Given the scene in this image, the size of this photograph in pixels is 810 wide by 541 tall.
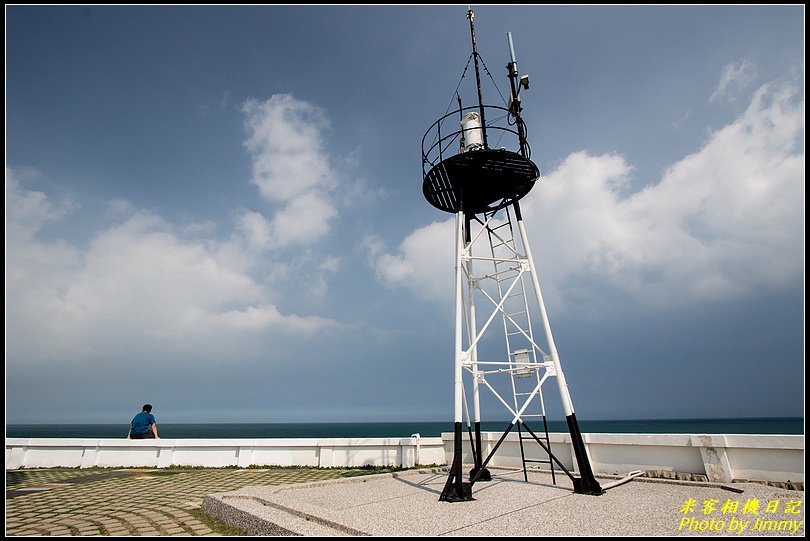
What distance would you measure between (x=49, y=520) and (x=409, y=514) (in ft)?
19.1

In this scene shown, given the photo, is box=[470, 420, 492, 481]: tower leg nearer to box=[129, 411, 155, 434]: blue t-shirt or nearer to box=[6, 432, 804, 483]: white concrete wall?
box=[6, 432, 804, 483]: white concrete wall

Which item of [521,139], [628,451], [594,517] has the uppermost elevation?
[521,139]

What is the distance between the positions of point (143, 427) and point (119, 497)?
6350 mm

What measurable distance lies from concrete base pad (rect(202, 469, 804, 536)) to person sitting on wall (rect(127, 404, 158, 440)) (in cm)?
830

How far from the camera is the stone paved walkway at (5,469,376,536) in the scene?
6.67 m

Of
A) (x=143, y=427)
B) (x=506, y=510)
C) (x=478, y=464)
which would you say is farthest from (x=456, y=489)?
(x=143, y=427)

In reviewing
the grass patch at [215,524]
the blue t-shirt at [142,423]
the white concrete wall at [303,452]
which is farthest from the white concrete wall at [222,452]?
the grass patch at [215,524]

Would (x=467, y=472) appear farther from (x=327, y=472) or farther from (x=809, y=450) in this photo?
(x=809, y=450)

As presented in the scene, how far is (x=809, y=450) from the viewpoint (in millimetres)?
6695

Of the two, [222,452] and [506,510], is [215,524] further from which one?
[222,452]

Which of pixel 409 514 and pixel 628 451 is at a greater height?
pixel 628 451

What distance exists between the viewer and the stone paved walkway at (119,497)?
263 inches

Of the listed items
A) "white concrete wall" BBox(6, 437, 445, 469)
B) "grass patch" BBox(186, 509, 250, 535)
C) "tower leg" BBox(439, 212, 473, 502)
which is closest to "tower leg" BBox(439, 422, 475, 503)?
"tower leg" BBox(439, 212, 473, 502)

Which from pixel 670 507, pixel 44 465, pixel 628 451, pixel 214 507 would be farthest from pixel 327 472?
pixel 44 465
